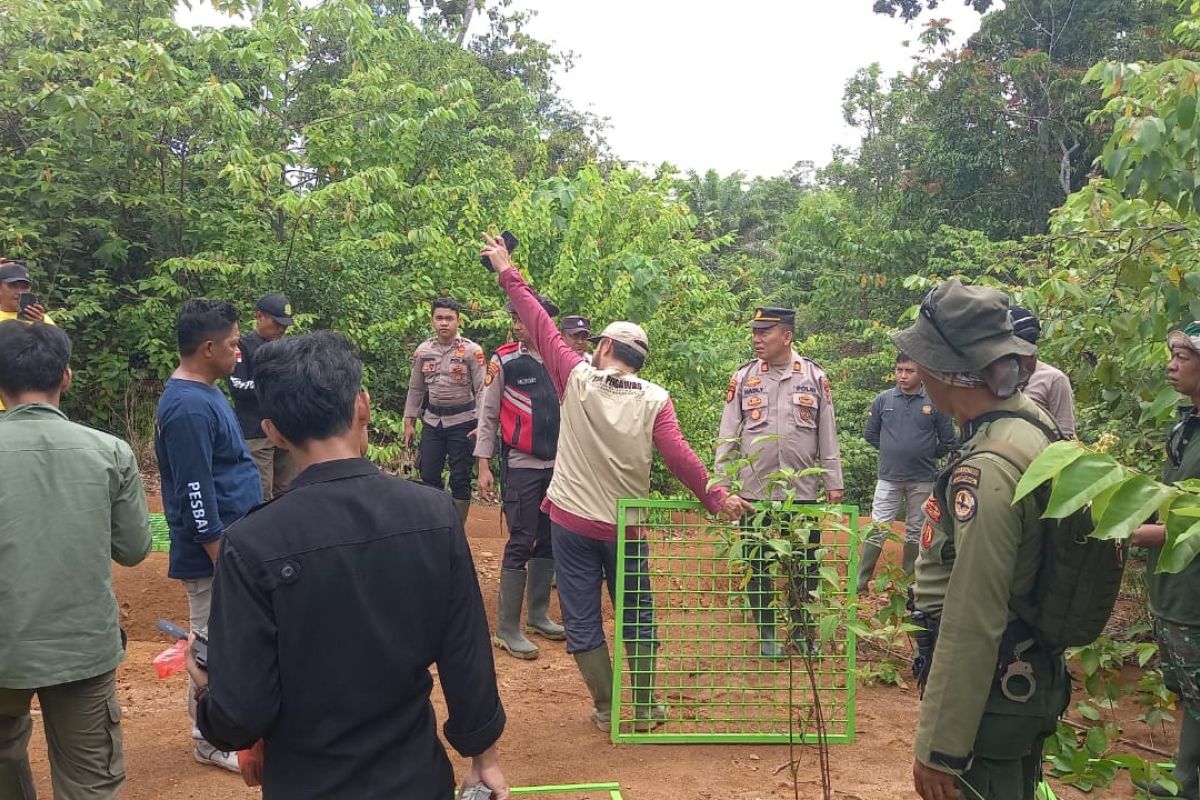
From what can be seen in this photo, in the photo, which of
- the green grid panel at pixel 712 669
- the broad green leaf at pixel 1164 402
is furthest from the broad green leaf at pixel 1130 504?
the broad green leaf at pixel 1164 402

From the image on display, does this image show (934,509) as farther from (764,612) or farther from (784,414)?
(784,414)

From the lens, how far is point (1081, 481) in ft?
4.98

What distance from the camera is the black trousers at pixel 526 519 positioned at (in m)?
5.29

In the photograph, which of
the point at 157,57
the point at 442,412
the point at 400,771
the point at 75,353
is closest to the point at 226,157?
the point at 157,57

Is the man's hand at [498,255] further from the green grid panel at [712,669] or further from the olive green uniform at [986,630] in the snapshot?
the olive green uniform at [986,630]

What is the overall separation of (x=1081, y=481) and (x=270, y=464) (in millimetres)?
5334

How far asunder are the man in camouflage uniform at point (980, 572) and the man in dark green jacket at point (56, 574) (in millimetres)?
2438

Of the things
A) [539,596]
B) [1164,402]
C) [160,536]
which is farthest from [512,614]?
[1164,402]

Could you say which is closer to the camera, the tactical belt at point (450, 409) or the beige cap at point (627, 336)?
the beige cap at point (627, 336)

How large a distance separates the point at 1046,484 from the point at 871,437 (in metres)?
4.73

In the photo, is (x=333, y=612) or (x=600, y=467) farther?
(x=600, y=467)

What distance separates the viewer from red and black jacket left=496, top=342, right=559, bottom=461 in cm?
532

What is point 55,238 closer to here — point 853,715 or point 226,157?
point 226,157

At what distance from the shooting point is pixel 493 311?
32.7 feet
